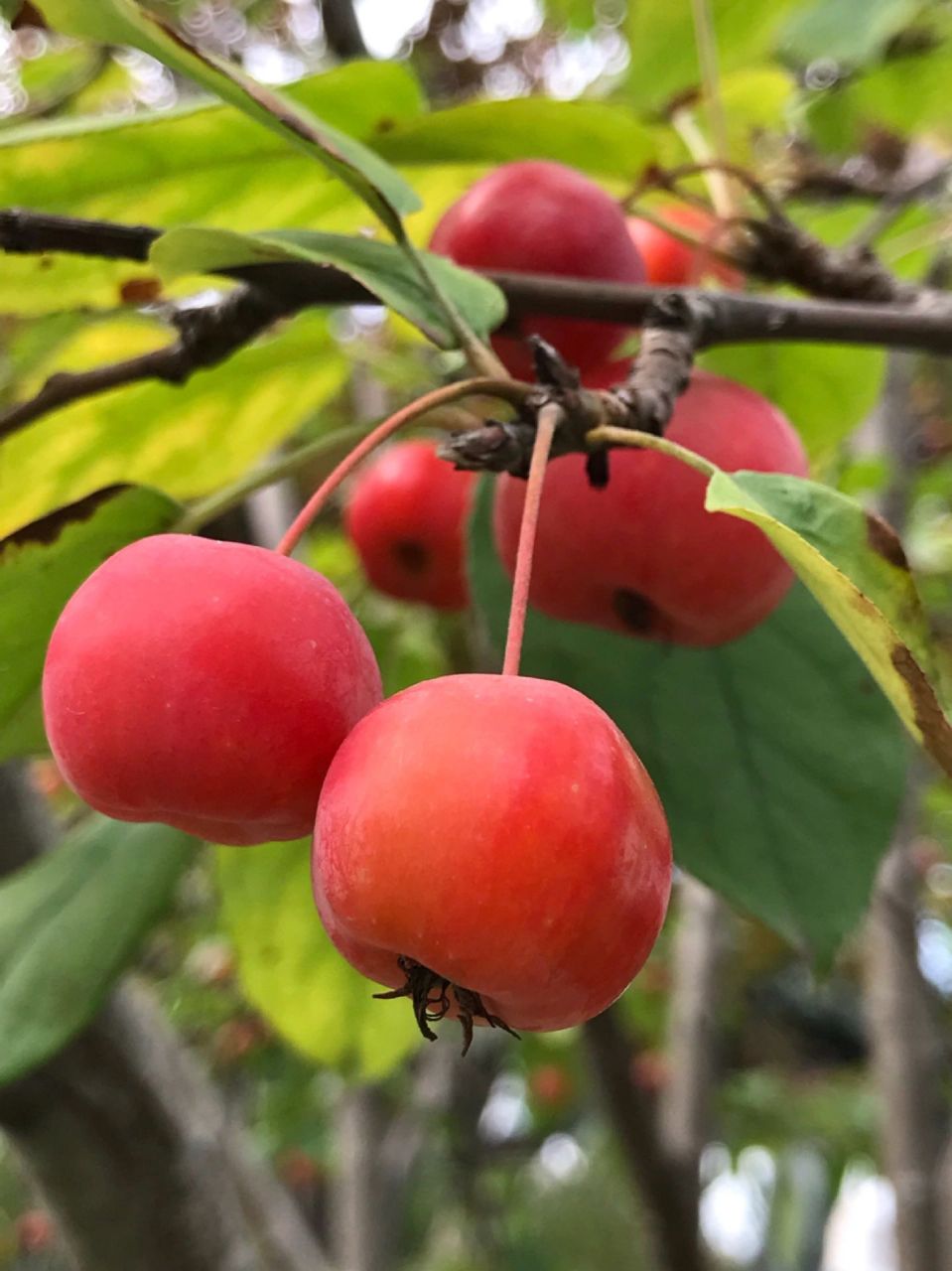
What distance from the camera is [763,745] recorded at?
59 centimetres

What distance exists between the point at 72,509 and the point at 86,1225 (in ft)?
1.76

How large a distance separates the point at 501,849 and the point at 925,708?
122 millimetres

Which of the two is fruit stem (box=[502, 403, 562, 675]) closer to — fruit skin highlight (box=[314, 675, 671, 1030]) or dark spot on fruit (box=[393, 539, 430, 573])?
fruit skin highlight (box=[314, 675, 671, 1030])

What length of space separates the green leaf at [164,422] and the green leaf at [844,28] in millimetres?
551

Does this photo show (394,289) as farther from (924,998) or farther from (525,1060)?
(525,1060)

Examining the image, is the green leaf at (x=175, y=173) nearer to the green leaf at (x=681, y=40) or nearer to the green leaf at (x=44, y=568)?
the green leaf at (x=44, y=568)

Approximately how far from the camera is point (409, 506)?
0.79m

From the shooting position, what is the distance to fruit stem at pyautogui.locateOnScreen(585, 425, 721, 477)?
0.37 metres

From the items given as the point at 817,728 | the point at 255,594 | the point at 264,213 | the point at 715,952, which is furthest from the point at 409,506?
the point at 715,952

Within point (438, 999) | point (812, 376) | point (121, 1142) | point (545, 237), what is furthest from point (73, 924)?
point (812, 376)

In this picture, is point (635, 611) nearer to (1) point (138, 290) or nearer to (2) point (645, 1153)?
(1) point (138, 290)

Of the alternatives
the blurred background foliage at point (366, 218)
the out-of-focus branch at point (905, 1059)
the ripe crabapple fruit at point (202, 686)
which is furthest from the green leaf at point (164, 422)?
the out-of-focus branch at point (905, 1059)

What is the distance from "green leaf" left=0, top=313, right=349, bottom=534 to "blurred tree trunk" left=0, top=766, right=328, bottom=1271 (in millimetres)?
215

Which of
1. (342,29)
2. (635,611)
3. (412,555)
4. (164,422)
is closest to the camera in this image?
(635,611)
